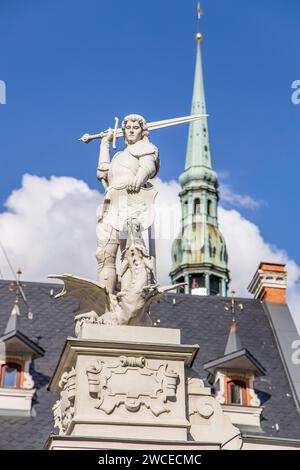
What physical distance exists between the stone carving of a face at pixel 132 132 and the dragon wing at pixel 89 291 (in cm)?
232

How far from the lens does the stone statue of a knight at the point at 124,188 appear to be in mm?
13430

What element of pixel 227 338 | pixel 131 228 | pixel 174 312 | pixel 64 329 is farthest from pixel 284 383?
pixel 131 228

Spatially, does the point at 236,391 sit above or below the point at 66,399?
above

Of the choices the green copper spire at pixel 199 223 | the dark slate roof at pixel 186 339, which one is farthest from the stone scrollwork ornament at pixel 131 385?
the green copper spire at pixel 199 223

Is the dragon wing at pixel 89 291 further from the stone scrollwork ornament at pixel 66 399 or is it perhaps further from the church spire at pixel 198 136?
the church spire at pixel 198 136

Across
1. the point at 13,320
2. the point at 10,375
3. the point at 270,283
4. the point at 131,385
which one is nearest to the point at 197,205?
the point at 270,283

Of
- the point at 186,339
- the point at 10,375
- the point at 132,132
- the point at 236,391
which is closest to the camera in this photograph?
the point at 132,132

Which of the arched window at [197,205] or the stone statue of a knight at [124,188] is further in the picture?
the arched window at [197,205]

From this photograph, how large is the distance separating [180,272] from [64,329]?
42.8 ft

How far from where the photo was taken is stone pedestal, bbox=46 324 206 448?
1202cm

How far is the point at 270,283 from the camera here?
95.8ft

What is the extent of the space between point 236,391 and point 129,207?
37.7 feet

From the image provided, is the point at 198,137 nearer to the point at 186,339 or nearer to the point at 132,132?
the point at 186,339
